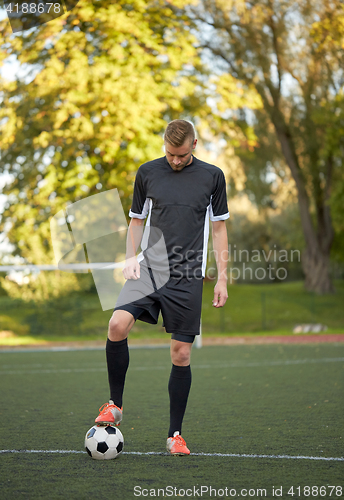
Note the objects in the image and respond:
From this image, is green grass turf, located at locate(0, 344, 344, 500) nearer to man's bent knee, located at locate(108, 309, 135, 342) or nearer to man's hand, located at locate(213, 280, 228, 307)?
man's bent knee, located at locate(108, 309, 135, 342)

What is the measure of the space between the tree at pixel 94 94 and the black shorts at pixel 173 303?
32.1 feet

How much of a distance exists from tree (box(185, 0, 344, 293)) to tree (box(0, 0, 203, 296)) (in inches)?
67.8

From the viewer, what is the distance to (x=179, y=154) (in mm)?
3463

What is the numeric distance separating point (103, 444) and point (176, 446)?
17.1 inches

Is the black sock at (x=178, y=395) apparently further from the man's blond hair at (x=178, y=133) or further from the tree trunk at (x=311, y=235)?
the tree trunk at (x=311, y=235)

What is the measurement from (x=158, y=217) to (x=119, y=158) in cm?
1023

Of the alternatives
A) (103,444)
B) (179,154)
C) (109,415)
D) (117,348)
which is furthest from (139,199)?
(103,444)

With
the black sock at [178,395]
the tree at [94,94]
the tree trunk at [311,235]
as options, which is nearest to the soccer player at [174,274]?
the black sock at [178,395]

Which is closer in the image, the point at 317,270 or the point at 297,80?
the point at 297,80

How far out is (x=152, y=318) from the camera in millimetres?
3605

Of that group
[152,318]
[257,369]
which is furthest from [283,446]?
[257,369]

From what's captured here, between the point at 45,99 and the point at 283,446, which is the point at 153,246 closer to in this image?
the point at 283,446

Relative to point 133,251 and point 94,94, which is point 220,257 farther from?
point 94,94

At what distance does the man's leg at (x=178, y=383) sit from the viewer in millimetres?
3564
